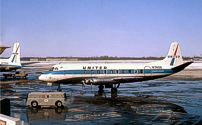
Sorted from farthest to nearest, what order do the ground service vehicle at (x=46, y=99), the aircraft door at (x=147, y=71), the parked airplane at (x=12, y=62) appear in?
the parked airplane at (x=12, y=62) → the aircraft door at (x=147, y=71) → the ground service vehicle at (x=46, y=99)

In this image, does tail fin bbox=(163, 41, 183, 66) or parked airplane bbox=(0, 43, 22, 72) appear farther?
parked airplane bbox=(0, 43, 22, 72)

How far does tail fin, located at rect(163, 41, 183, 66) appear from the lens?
119 ft

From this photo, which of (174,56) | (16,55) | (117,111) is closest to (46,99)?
(117,111)

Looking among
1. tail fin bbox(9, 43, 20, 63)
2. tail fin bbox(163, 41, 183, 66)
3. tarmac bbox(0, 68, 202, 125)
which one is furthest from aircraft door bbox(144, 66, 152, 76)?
tail fin bbox(9, 43, 20, 63)

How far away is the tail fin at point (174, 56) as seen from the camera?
3631 centimetres

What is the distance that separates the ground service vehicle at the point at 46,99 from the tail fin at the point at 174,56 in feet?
64.9

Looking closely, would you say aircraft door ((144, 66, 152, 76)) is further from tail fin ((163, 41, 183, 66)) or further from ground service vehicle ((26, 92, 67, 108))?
ground service vehicle ((26, 92, 67, 108))

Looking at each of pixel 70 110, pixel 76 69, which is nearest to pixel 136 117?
pixel 70 110

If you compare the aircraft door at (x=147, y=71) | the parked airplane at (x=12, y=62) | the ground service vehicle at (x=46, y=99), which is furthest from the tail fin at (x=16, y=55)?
the ground service vehicle at (x=46, y=99)

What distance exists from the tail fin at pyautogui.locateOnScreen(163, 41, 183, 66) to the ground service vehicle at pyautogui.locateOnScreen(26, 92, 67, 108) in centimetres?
1978

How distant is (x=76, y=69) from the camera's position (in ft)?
108

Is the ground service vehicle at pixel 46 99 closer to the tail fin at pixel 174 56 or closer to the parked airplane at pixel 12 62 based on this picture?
the tail fin at pixel 174 56

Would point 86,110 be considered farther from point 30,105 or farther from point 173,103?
point 173,103

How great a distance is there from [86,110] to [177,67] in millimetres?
18649
